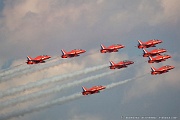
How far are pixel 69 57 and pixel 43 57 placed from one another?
11868 millimetres

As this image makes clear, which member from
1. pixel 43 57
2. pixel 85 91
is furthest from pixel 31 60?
pixel 85 91

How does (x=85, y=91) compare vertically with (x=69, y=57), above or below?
below

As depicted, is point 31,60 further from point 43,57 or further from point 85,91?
point 85,91

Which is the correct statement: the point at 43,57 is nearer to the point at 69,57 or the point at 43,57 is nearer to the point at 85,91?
the point at 69,57

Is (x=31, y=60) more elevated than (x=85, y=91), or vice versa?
(x=31, y=60)

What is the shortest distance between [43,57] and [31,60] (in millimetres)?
5666

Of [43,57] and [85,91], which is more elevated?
[43,57]

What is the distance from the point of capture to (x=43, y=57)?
19975cm

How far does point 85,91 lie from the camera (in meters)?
200

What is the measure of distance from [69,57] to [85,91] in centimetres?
1699

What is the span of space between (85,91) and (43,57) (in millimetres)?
24409

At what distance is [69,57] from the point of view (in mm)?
198500
